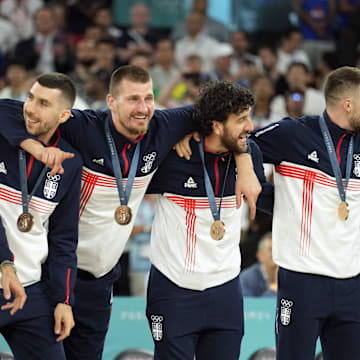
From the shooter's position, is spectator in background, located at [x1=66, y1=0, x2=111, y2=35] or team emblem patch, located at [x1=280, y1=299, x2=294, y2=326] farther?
spectator in background, located at [x1=66, y1=0, x2=111, y2=35]

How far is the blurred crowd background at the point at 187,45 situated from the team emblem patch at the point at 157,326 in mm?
4407

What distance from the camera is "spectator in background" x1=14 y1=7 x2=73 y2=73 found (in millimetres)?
10477

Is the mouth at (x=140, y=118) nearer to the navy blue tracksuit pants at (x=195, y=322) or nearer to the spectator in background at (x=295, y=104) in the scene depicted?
the navy blue tracksuit pants at (x=195, y=322)

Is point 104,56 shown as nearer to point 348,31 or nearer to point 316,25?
point 316,25

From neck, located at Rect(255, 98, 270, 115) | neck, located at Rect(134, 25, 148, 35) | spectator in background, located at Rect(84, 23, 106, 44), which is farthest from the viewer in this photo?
neck, located at Rect(134, 25, 148, 35)

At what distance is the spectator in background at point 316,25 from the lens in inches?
463

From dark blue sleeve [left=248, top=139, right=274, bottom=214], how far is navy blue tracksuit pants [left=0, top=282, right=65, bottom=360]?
1.56m

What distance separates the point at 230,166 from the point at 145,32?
6.79 m

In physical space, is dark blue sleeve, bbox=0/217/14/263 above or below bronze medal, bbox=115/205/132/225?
below

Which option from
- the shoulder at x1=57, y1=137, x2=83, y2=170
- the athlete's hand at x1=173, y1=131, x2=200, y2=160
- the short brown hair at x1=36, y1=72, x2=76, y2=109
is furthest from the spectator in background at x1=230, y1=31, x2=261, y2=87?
the shoulder at x1=57, y1=137, x2=83, y2=170

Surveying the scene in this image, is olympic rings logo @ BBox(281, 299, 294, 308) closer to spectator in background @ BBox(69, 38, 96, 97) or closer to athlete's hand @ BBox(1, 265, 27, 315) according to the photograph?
athlete's hand @ BBox(1, 265, 27, 315)

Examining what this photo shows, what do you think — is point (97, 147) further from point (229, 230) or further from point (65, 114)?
point (229, 230)

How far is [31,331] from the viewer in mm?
4184

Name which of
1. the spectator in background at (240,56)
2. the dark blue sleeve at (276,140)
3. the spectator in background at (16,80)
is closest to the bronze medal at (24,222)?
the dark blue sleeve at (276,140)
